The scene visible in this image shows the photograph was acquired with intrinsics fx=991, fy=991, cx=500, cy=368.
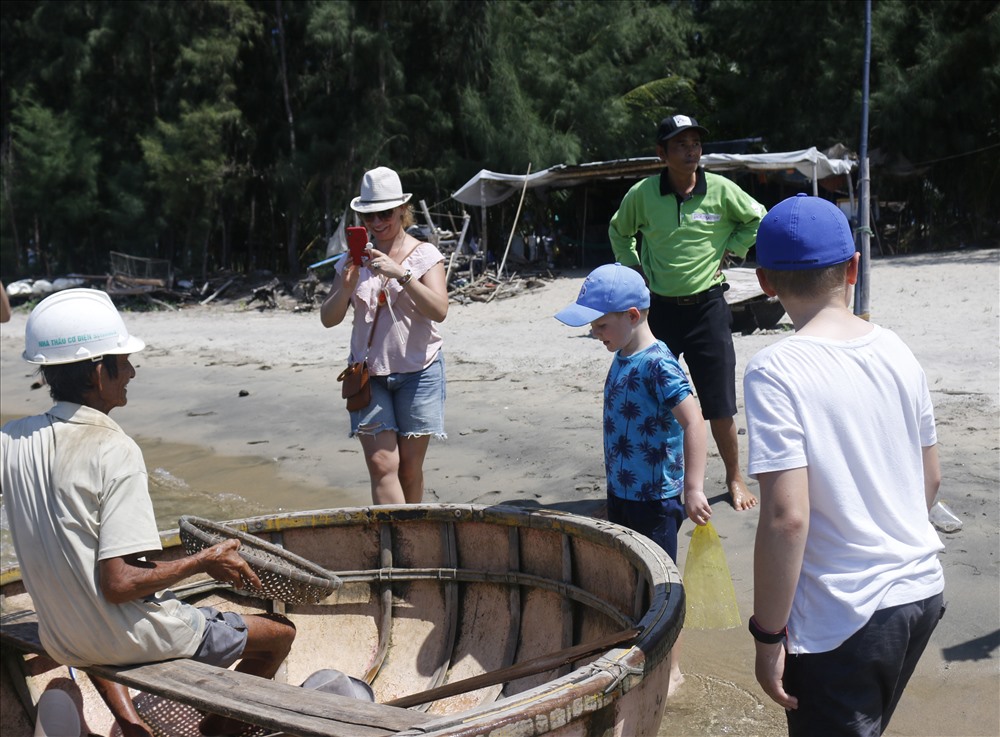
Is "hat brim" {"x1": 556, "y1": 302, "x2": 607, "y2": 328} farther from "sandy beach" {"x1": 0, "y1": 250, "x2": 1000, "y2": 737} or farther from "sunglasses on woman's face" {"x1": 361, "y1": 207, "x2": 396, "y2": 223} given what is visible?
"sandy beach" {"x1": 0, "y1": 250, "x2": 1000, "y2": 737}

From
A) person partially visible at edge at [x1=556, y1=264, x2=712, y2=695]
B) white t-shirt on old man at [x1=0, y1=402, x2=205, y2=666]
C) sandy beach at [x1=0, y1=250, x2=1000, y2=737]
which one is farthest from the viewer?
sandy beach at [x1=0, y1=250, x2=1000, y2=737]

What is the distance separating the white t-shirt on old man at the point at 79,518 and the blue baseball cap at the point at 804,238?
1.72m

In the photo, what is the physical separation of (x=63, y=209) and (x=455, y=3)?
1101cm

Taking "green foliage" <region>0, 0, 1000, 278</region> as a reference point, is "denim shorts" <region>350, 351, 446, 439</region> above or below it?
below

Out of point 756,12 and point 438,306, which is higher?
point 756,12

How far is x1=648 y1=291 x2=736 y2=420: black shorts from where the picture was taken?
489 centimetres

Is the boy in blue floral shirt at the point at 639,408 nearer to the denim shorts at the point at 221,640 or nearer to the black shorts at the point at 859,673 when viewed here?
the black shorts at the point at 859,673

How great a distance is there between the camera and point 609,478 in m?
3.69

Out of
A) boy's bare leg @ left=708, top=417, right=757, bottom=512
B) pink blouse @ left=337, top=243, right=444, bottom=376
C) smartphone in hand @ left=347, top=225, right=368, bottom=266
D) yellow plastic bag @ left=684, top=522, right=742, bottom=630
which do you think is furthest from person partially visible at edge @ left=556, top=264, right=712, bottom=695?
boy's bare leg @ left=708, top=417, right=757, bottom=512

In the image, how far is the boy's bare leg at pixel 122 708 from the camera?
3.10 m

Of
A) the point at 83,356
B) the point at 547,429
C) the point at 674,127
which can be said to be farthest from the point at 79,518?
the point at 547,429

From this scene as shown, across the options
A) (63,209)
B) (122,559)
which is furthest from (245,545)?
(63,209)

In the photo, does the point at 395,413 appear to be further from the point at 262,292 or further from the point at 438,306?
the point at 262,292

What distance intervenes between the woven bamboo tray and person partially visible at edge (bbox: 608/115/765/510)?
7.34ft
